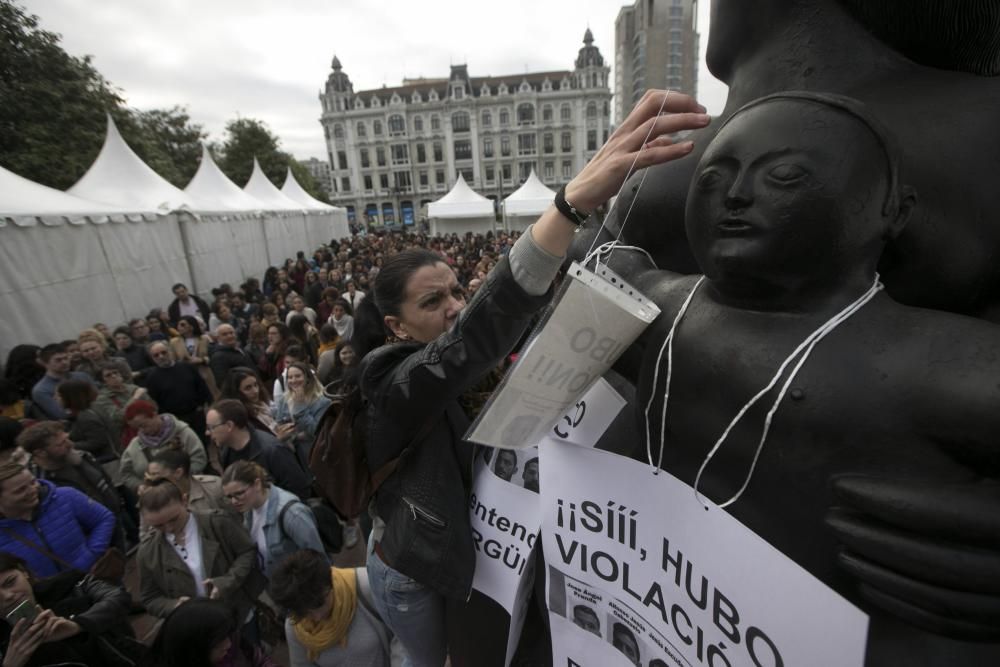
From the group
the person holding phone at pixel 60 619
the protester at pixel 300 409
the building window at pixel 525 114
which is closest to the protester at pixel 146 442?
the protester at pixel 300 409

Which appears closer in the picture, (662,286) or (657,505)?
(657,505)

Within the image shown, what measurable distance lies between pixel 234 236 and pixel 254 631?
1155cm

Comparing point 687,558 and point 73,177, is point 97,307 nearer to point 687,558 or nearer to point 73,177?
point 687,558

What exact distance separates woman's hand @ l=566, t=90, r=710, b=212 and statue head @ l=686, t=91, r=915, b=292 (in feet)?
0.54

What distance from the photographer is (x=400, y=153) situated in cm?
5500

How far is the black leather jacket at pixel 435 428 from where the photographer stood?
1189 mm

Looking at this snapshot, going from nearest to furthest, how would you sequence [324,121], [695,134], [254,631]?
[695,134], [254,631], [324,121]

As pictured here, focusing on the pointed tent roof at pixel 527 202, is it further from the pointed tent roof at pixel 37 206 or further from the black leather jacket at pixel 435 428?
the black leather jacket at pixel 435 428

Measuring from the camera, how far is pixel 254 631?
286cm

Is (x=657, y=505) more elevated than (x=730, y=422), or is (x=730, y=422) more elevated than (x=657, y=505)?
(x=730, y=422)

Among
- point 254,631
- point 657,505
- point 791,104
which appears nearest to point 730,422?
point 657,505

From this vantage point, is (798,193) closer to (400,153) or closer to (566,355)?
(566,355)

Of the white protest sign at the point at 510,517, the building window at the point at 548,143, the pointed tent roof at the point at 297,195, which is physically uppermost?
the building window at the point at 548,143

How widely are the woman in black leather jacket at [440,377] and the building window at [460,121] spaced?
2217 inches
